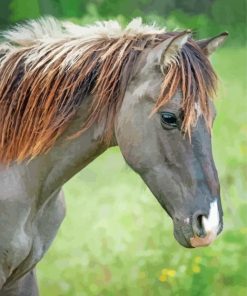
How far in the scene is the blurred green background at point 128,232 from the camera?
139 inches

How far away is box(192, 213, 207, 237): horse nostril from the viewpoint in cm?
203

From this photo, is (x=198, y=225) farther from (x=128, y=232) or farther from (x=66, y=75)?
(x=128, y=232)

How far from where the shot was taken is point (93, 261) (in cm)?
356

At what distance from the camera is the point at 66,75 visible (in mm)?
2199

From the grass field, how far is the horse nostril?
1.51 m

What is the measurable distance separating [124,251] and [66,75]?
153 centimetres

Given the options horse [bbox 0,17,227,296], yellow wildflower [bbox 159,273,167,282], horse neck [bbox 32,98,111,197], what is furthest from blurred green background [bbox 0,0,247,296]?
horse neck [bbox 32,98,111,197]

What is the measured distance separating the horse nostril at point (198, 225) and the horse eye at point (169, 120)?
0.24 meters

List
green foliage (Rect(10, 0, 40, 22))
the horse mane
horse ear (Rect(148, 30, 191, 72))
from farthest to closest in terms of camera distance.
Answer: green foliage (Rect(10, 0, 40, 22)) → the horse mane → horse ear (Rect(148, 30, 191, 72))

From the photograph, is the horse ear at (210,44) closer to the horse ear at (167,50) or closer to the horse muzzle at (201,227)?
the horse ear at (167,50)

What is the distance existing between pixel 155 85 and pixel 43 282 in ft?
5.52

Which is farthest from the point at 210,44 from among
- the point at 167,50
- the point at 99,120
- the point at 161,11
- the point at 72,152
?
the point at 161,11

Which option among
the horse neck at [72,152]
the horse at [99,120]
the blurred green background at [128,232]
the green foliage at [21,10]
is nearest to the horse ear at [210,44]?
the horse at [99,120]

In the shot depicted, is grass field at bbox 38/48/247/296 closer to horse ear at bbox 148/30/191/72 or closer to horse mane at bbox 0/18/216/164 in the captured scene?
horse mane at bbox 0/18/216/164
